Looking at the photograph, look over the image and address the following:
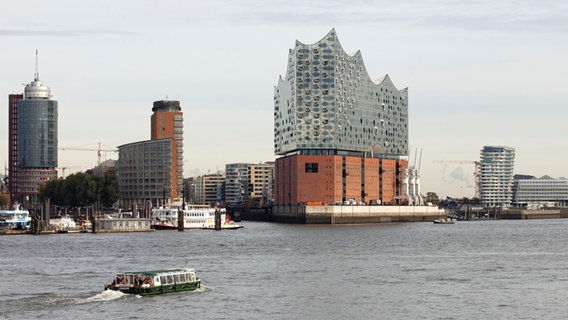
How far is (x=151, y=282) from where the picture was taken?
74625mm

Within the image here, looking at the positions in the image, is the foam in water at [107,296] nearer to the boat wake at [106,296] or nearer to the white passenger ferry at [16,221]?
the boat wake at [106,296]

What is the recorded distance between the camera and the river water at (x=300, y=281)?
67.8m

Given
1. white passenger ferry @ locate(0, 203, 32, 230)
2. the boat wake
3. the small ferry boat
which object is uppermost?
white passenger ferry @ locate(0, 203, 32, 230)

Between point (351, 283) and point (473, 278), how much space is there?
11.4m

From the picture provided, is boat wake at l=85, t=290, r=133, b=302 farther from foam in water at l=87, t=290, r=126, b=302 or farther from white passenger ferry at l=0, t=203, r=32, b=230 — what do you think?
white passenger ferry at l=0, t=203, r=32, b=230

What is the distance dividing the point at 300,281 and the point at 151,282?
1599 cm

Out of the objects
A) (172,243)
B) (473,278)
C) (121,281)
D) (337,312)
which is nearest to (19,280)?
(121,281)

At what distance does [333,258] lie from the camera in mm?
113062

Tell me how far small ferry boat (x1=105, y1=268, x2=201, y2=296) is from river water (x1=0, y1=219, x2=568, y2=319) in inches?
34.0

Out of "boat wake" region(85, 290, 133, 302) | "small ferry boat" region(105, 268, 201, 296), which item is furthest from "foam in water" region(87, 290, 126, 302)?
"small ferry boat" region(105, 268, 201, 296)

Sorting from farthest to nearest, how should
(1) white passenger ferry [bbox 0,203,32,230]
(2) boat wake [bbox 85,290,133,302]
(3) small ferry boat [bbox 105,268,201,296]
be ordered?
(1) white passenger ferry [bbox 0,203,32,230]
(3) small ferry boat [bbox 105,268,201,296]
(2) boat wake [bbox 85,290,133,302]

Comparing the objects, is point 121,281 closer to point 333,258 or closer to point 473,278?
point 473,278

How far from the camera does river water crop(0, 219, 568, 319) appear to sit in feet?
222

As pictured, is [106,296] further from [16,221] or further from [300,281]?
[16,221]
